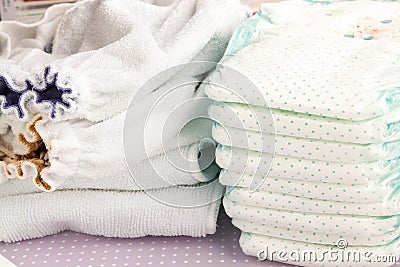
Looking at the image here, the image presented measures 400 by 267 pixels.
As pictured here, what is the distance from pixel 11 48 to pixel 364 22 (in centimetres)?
54

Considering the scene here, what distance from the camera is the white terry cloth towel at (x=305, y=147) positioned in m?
0.76

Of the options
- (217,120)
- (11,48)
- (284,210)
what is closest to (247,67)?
(217,120)

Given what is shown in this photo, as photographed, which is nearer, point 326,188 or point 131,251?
point 326,188

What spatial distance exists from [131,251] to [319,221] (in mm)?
250

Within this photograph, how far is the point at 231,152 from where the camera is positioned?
835 millimetres

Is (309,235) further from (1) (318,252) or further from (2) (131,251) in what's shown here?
(2) (131,251)

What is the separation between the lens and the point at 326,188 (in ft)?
2.59

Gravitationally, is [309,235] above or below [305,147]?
below

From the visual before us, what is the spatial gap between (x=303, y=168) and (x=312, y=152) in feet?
0.07

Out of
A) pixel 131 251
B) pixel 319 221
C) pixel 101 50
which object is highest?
pixel 101 50

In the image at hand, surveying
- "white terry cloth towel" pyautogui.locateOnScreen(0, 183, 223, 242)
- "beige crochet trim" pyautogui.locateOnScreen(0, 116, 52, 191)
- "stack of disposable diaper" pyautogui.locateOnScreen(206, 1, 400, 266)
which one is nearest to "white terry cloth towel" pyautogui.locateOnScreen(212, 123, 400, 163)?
"stack of disposable diaper" pyautogui.locateOnScreen(206, 1, 400, 266)

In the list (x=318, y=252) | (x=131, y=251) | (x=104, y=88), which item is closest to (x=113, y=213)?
(x=131, y=251)

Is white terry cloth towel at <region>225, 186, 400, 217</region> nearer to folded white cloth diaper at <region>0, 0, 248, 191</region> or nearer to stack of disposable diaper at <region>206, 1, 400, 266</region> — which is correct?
stack of disposable diaper at <region>206, 1, 400, 266</region>

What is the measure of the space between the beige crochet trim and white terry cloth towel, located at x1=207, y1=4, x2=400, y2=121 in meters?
0.22
